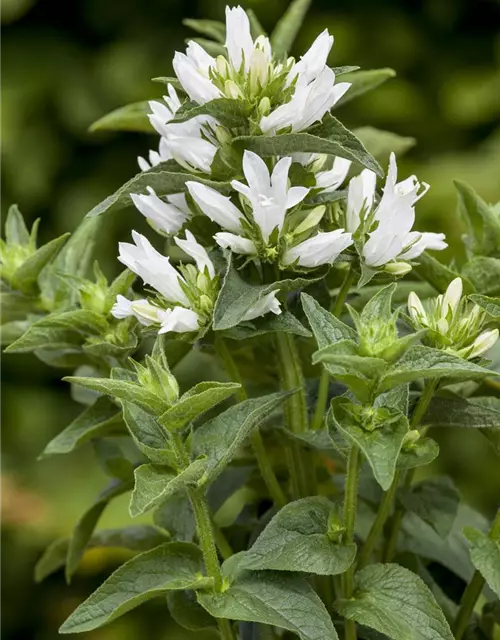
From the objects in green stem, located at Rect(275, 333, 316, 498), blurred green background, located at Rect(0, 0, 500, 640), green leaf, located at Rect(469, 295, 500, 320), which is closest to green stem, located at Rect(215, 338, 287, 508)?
green stem, located at Rect(275, 333, 316, 498)

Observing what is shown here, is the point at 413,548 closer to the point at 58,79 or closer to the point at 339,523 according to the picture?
the point at 339,523

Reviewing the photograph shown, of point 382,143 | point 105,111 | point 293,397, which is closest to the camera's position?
point 293,397

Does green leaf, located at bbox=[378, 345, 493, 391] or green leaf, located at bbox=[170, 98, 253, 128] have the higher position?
green leaf, located at bbox=[170, 98, 253, 128]

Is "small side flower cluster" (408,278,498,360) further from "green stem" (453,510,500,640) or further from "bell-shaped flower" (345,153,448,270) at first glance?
"green stem" (453,510,500,640)

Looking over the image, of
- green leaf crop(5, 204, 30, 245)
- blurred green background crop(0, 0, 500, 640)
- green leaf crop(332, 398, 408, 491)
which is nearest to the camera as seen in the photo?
green leaf crop(332, 398, 408, 491)

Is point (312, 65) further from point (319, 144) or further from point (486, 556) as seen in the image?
point (486, 556)

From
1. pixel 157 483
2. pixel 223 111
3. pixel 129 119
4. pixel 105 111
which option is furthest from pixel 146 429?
pixel 105 111
